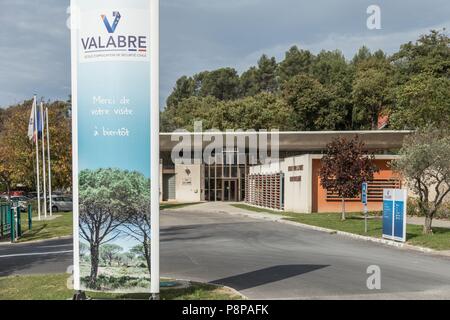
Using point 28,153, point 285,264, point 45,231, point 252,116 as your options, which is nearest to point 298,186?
point 45,231

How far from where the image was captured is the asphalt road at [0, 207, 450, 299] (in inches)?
408

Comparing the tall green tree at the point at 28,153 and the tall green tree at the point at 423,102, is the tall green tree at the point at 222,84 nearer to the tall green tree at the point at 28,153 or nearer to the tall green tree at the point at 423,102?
the tall green tree at the point at 423,102

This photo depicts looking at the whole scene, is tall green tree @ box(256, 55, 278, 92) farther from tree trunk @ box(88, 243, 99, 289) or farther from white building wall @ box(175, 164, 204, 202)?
tree trunk @ box(88, 243, 99, 289)

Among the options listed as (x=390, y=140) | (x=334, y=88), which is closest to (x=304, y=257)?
(x=390, y=140)

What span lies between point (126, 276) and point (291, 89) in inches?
2658

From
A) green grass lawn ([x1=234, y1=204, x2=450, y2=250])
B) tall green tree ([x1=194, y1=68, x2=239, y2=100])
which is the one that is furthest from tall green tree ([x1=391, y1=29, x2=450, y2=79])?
tall green tree ([x1=194, y1=68, x2=239, y2=100])

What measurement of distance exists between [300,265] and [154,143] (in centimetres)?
643

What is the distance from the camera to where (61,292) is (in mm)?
9859

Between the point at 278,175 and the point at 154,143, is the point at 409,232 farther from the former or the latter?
the point at 278,175

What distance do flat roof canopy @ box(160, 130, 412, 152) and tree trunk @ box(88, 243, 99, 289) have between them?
1476 inches

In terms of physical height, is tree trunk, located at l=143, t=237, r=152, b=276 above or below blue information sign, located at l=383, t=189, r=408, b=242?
above

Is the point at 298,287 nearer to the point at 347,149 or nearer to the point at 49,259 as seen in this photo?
the point at 49,259
